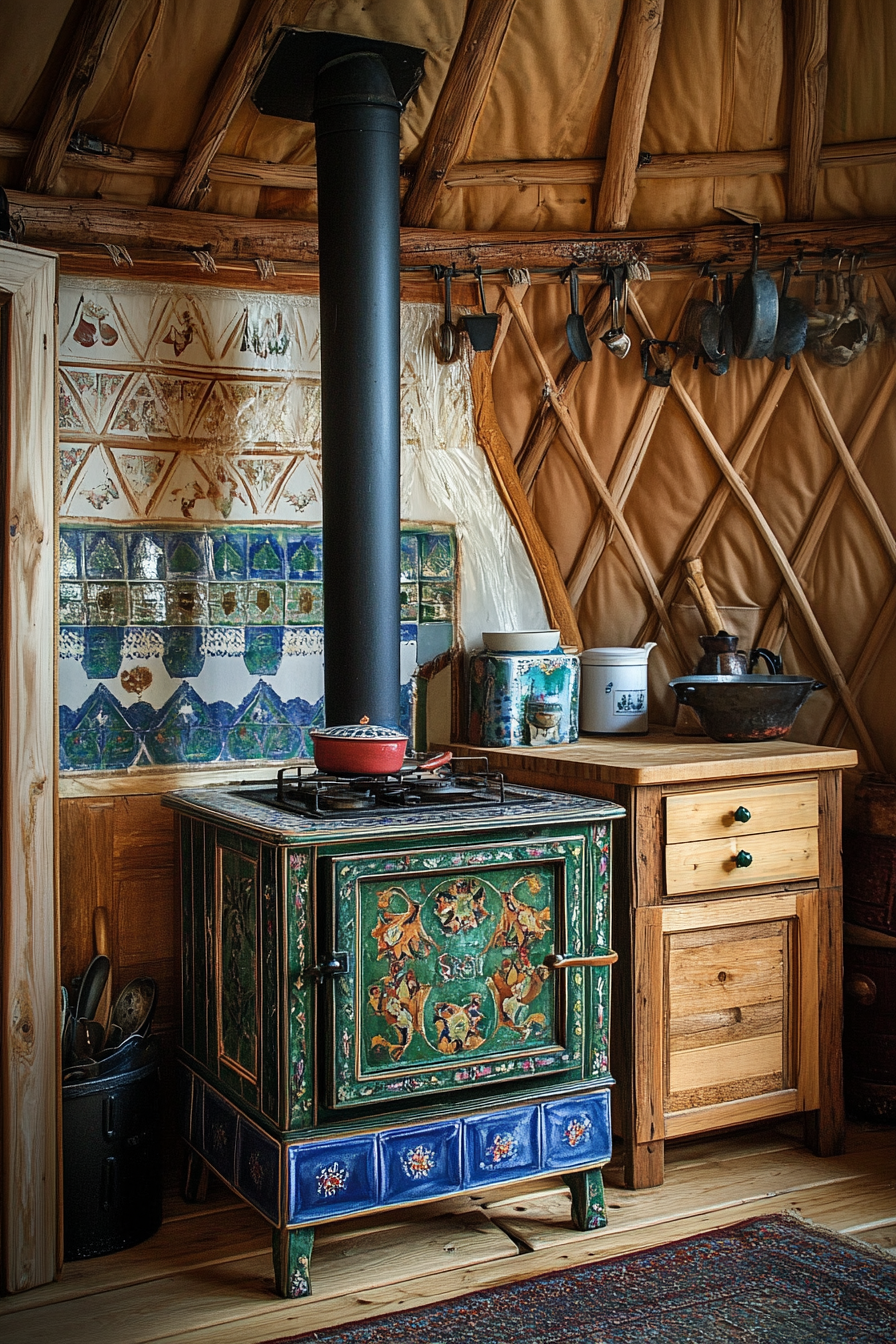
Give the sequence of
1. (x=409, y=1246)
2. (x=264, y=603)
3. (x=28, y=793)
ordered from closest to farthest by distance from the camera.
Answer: (x=28, y=793) → (x=409, y=1246) → (x=264, y=603)

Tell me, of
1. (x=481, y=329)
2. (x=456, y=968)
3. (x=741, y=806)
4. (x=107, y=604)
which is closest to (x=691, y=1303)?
(x=456, y=968)

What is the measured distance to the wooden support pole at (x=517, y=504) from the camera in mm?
3025

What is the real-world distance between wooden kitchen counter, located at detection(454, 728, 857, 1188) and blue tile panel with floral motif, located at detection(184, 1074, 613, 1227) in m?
0.20

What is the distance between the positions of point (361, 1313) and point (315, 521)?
1642mm

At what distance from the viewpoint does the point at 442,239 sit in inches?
117

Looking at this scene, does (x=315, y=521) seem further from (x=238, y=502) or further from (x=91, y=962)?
(x=91, y=962)

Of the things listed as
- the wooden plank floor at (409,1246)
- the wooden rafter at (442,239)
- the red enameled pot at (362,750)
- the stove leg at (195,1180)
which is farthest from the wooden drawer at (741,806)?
the wooden rafter at (442,239)

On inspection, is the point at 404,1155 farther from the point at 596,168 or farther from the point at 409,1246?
the point at 596,168

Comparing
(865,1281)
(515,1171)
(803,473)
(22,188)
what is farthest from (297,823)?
(803,473)

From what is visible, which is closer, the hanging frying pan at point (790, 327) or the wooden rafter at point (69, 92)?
the wooden rafter at point (69, 92)

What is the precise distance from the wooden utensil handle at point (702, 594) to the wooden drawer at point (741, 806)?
24.8 inches

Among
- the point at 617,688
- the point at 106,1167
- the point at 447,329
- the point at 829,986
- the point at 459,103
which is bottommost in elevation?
the point at 106,1167

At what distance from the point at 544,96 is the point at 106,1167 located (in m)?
2.55

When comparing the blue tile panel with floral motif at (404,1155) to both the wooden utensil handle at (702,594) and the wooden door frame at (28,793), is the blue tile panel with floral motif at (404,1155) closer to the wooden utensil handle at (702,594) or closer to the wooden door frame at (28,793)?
the wooden door frame at (28,793)
